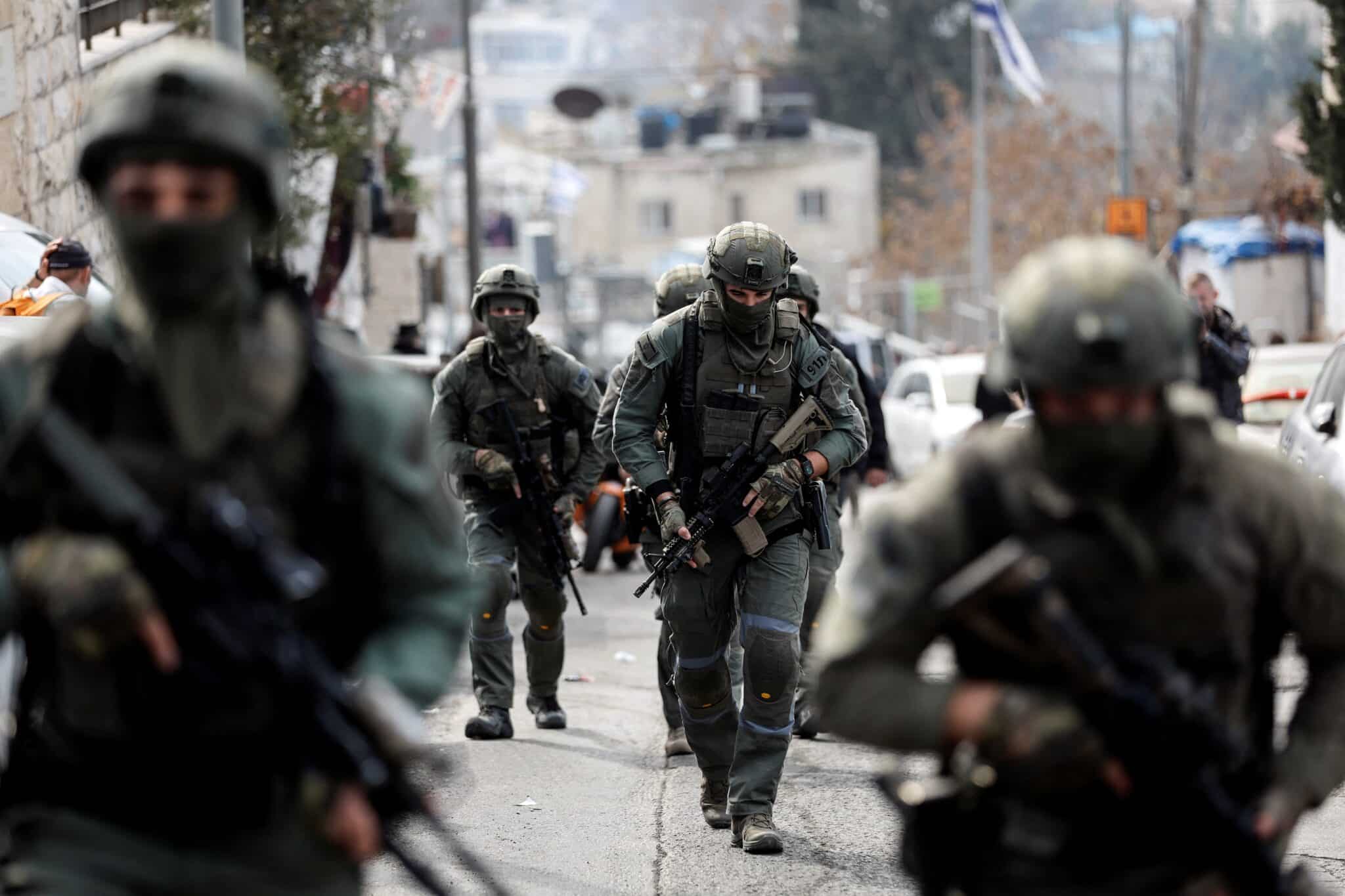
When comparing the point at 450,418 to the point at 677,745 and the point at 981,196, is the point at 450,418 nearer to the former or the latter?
the point at 677,745

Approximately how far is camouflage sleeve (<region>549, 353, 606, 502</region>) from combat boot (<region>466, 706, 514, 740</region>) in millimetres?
1094

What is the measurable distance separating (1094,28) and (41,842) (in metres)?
107

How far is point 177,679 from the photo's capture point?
9.20 feet

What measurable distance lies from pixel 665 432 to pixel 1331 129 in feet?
56.0

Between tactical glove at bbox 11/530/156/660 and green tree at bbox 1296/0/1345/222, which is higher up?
tactical glove at bbox 11/530/156/660

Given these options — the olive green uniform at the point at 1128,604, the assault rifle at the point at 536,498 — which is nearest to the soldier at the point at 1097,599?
the olive green uniform at the point at 1128,604

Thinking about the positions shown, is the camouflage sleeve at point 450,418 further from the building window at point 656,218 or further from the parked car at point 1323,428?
the building window at point 656,218

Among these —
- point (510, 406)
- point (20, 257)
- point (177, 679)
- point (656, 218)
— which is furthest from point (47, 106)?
point (656, 218)

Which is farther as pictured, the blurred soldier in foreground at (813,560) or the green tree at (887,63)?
the green tree at (887,63)

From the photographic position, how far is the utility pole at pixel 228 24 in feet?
33.0

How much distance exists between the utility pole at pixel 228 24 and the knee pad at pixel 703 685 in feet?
14.6

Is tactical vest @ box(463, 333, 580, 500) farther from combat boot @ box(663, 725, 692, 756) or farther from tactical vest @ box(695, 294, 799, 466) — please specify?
tactical vest @ box(695, 294, 799, 466)

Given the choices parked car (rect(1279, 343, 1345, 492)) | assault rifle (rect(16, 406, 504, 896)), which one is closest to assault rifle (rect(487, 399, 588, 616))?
parked car (rect(1279, 343, 1345, 492))

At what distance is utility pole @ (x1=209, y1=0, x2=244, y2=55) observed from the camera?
1006cm
